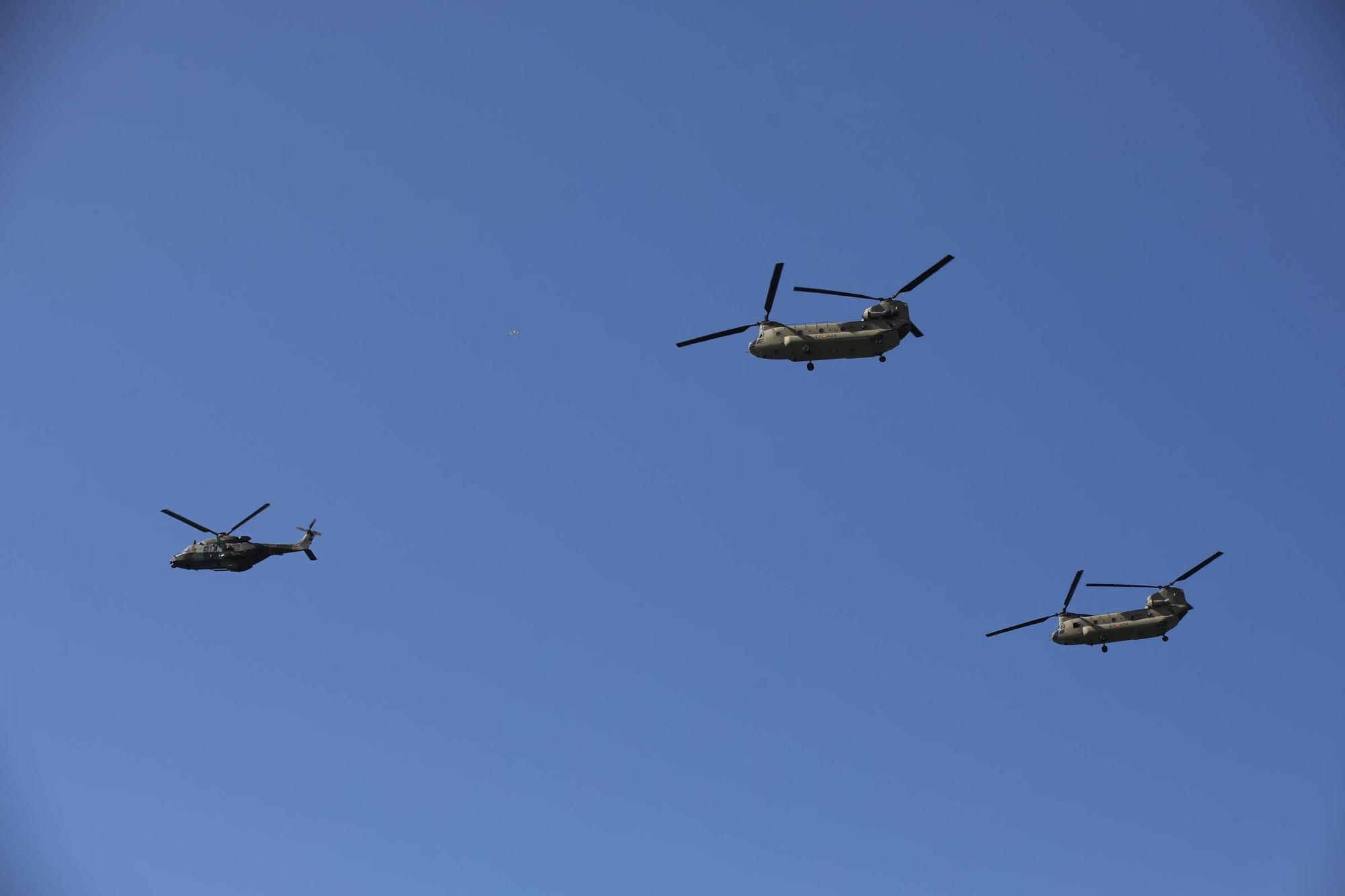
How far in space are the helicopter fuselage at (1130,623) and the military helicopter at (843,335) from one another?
32.5m

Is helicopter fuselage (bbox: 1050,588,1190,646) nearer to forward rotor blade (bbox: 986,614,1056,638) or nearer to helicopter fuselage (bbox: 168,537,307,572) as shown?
forward rotor blade (bbox: 986,614,1056,638)

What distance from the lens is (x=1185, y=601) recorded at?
92.8 metres

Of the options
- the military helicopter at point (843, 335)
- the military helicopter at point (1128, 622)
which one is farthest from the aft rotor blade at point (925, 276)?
the military helicopter at point (1128, 622)

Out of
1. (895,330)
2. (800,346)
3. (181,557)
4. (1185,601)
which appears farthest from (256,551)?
(1185,601)

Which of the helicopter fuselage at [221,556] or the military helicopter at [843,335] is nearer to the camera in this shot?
the military helicopter at [843,335]

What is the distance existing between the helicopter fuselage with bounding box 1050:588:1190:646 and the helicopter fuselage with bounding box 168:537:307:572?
65.1 meters

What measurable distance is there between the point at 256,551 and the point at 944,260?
5755 cm

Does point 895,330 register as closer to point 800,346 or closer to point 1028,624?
point 800,346

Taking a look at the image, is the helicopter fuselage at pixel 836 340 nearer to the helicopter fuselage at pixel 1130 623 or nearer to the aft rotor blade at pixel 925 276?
the aft rotor blade at pixel 925 276

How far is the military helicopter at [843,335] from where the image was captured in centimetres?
7725

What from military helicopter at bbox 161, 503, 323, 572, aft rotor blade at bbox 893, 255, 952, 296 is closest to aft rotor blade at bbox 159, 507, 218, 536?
military helicopter at bbox 161, 503, 323, 572

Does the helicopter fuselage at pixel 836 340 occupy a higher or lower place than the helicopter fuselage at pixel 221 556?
higher

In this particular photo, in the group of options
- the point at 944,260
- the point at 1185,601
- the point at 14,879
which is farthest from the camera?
the point at 14,879

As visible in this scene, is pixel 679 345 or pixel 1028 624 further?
pixel 1028 624
